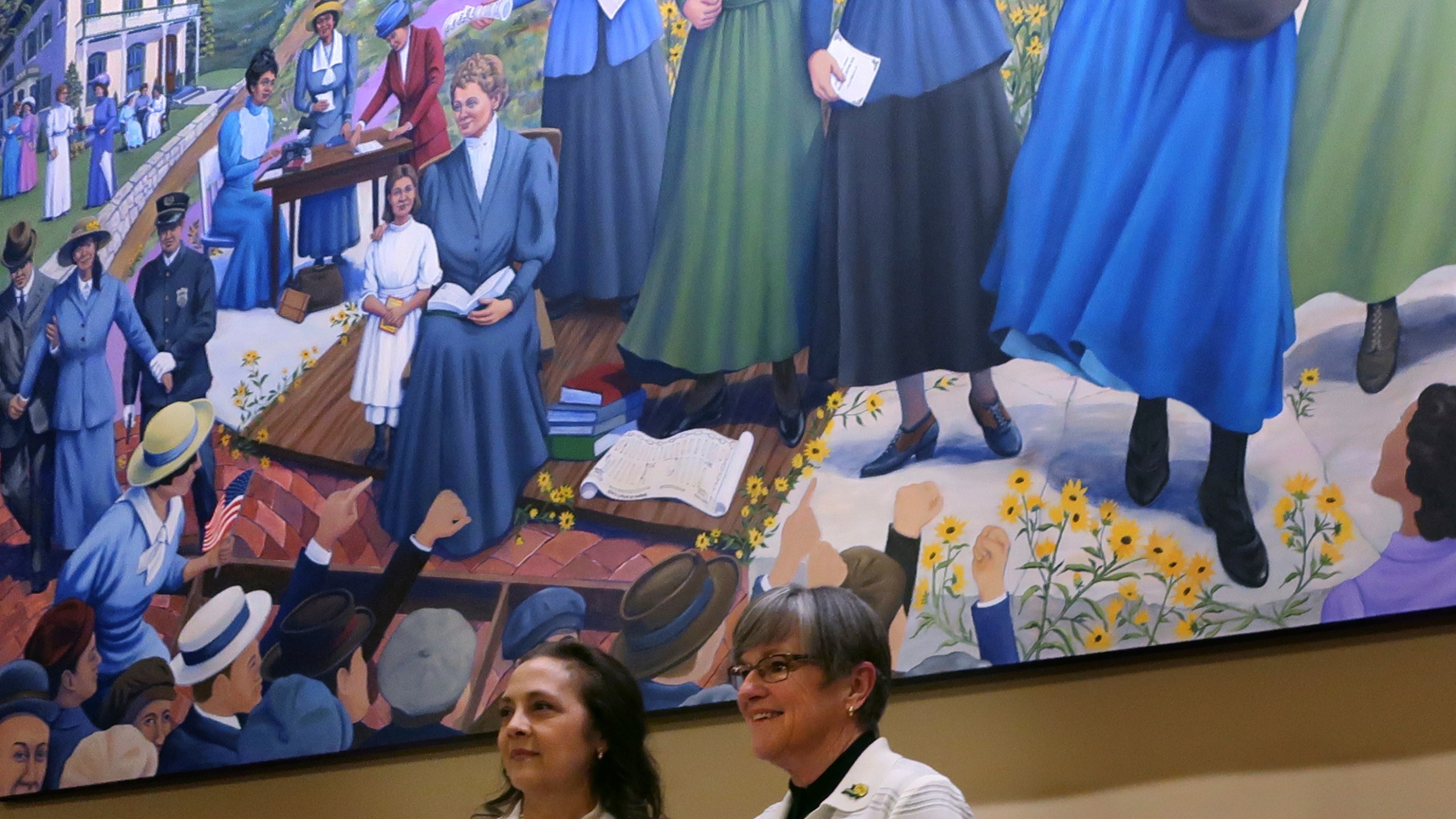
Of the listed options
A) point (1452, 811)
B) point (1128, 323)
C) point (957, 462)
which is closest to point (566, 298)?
point (957, 462)

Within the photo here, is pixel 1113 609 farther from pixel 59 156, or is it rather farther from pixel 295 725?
pixel 59 156

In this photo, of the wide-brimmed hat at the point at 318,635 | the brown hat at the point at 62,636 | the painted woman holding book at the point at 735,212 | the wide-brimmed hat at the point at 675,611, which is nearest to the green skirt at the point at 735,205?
the painted woman holding book at the point at 735,212

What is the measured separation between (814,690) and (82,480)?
10.9 ft

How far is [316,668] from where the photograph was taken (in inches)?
185

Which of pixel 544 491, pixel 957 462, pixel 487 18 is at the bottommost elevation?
pixel 544 491

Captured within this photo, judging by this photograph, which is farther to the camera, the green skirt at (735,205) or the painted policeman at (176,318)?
the painted policeman at (176,318)

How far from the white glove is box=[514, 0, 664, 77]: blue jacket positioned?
1631 mm

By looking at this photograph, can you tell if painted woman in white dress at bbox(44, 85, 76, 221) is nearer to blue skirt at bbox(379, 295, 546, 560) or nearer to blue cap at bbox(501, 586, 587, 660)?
blue skirt at bbox(379, 295, 546, 560)

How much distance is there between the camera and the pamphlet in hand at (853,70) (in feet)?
14.6

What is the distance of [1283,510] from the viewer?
3.79 m

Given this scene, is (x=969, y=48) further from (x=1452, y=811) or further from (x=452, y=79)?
(x=1452, y=811)

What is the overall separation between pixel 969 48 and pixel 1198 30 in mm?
626

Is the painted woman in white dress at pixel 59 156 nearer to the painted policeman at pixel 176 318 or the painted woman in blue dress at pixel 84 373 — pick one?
the painted woman in blue dress at pixel 84 373

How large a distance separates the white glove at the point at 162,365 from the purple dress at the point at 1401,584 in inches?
146
